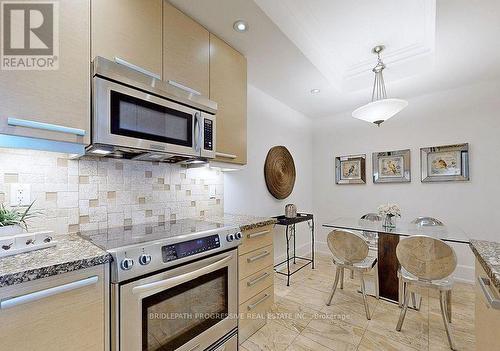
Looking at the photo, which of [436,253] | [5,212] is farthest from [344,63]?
[5,212]

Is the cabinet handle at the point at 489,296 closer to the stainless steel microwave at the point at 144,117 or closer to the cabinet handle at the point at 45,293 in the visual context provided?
the cabinet handle at the point at 45,293

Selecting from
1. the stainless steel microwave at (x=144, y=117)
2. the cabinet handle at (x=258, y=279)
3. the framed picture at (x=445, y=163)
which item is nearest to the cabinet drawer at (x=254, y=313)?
the cabinet handle at (x=258, y=279)

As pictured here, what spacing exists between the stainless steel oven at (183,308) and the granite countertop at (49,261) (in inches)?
7.2

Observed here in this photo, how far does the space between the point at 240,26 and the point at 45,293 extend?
2.00 metres

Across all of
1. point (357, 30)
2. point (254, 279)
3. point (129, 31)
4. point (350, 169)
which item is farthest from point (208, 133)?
point (350, 169)

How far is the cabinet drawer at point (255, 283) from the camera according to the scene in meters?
1.80

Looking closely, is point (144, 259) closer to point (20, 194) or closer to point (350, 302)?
point (20, 194)

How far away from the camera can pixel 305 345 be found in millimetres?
1789

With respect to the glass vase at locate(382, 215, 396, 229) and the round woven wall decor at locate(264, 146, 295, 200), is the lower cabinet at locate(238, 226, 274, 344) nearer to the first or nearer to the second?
the round woven wall decor at locate(264, 146, 295, 200)

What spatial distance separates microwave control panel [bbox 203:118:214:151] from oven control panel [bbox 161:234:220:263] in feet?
2.19

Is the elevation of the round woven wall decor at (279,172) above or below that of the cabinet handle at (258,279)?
above

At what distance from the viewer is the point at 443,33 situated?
6.53ft

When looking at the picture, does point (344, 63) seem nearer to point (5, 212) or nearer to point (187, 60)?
point (187, 60)

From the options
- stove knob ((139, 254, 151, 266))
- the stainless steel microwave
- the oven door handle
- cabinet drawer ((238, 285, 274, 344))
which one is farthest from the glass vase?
stove knob ((139, 254, 151, 266))
